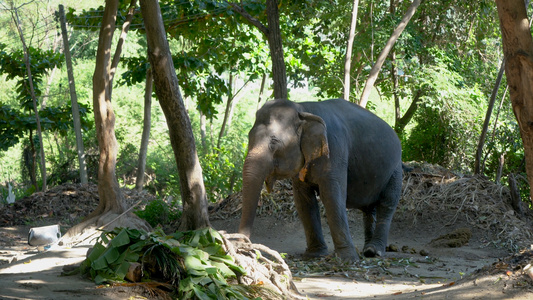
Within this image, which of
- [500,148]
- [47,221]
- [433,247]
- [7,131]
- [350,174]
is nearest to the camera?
[350,174]

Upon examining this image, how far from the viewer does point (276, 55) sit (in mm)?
11477

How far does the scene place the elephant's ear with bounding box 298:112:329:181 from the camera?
781 cm

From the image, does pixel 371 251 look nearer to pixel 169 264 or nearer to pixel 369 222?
pixel 369 222

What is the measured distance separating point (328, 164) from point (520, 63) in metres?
3.64

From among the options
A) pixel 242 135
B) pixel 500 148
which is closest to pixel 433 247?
pixel 500 148

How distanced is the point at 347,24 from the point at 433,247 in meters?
8.27

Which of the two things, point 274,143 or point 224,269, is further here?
point 274,143

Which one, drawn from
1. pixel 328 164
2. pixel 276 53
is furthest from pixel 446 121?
pixel 328 164

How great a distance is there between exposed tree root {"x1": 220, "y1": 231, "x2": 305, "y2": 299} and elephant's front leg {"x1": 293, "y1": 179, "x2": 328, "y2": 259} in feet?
10.2

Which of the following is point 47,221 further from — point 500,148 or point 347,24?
point 500,148

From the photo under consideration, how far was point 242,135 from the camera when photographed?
29.3 meters

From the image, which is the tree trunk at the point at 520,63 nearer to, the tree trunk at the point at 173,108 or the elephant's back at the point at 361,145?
the elephant's back at the point at 361,145

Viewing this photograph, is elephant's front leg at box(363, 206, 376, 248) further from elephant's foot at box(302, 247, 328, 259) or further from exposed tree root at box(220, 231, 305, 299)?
exposed tree root at box(220, 231, 305, 299)

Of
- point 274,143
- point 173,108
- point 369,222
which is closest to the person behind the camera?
point 274,143
